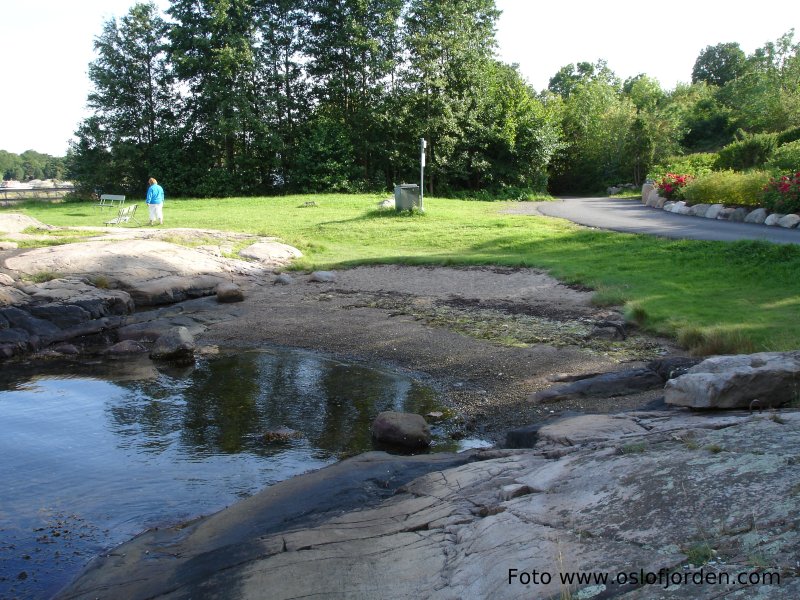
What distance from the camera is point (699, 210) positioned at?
78.9ft

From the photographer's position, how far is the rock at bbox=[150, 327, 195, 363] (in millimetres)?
11516

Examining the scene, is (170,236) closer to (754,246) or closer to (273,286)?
(273,286)

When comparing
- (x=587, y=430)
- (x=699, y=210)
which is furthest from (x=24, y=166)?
(x=587, y=430)

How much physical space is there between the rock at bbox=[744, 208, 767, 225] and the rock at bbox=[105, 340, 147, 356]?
17.0 m

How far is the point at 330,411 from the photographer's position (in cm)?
886

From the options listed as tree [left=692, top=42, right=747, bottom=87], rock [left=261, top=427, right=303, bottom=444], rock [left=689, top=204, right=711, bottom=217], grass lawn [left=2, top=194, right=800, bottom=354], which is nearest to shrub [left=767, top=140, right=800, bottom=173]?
rock [left=689, top=204, right=711, bottom=217]

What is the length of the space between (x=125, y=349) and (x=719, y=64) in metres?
79.8

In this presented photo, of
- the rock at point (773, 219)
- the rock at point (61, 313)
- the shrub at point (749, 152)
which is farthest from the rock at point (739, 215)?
the rock at point (61, 313)

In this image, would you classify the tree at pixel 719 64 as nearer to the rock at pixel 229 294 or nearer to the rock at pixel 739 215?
the rock at pixel 739 215

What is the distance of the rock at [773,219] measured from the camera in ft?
63.6

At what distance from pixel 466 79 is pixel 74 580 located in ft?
123

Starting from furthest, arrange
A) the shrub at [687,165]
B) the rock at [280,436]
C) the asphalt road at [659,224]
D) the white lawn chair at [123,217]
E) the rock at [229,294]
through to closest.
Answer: the shrub at [687,165], the white lawn chair at [123,217], the asphalt road at [659,224], the rock at [229,294], the rock at [280,436]

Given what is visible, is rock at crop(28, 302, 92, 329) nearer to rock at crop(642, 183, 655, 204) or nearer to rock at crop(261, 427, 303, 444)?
rock at crop(261, 427, 303, 444)

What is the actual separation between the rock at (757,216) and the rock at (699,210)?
253 centimetres
